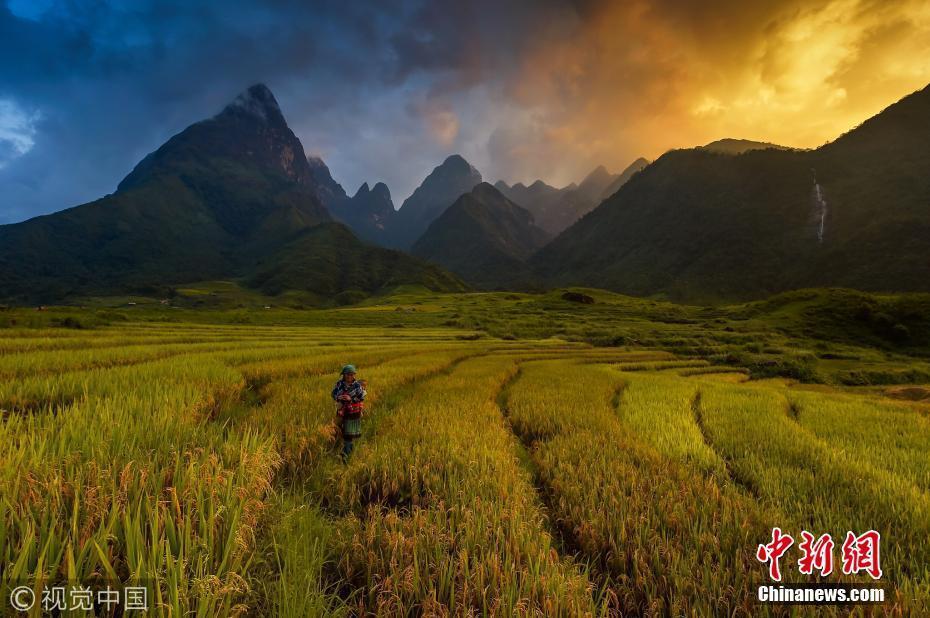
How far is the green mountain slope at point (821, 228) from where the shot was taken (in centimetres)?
11919

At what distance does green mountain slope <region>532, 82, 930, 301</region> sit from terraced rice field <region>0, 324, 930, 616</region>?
151 m

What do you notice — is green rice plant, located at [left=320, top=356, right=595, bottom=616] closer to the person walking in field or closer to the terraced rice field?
the terraced rice field

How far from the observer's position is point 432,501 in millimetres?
4434

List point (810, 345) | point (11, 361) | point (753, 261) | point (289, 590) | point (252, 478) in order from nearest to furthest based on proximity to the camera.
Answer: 1. point (289, 590)
2. point (252, 478)
3. point (11, 361)
4. point (810, 345)
5. point (753, 261)

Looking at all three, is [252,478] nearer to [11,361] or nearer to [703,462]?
[703,462]

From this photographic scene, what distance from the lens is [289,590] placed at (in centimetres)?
267

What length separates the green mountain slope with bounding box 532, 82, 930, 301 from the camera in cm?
11919

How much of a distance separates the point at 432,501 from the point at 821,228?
21045 cm

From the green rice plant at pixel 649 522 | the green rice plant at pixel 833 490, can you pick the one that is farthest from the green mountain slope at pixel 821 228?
the green rice plant at pixel 649 522

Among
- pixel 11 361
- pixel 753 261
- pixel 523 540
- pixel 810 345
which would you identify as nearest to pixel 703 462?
pixel 523 540

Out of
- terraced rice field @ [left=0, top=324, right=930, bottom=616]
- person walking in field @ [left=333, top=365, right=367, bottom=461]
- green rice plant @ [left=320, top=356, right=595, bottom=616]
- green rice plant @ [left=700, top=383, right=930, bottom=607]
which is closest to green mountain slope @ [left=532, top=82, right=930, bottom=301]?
green rice plant @ [left=700, top=383, right=930, bottom=607]

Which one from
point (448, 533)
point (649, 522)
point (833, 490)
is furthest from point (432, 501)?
point (833, 490)

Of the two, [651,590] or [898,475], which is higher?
[651,590]

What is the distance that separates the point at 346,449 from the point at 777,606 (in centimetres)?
621
